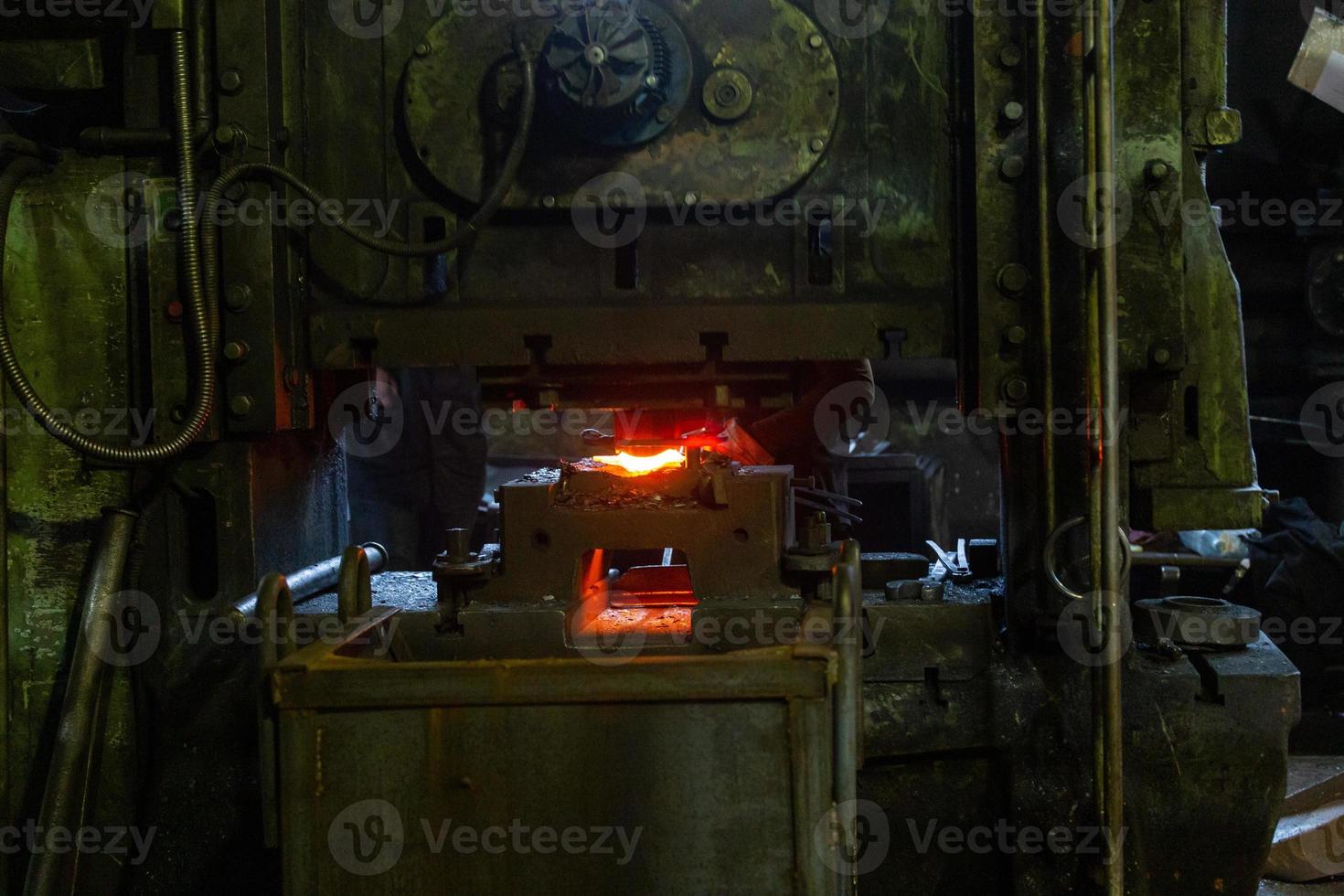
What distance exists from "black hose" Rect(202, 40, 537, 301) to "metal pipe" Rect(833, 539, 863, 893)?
3.67 ft

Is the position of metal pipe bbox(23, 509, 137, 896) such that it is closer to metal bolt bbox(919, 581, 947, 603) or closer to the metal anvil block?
the metal anvil block

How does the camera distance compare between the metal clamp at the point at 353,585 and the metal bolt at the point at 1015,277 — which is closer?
the metal clamp at the point at 353,585

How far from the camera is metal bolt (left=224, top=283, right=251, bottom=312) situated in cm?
225

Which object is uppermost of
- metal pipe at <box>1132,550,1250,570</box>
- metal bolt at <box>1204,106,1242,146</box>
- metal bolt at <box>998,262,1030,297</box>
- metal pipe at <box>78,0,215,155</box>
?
metal pipe at <box>78,0,215,155</box>

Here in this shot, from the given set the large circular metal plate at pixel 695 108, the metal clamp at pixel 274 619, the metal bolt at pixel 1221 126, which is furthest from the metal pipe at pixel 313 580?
the metal bolt at pixel 1221 126

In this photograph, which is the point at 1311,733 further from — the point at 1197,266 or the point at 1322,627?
the point at 1197,266

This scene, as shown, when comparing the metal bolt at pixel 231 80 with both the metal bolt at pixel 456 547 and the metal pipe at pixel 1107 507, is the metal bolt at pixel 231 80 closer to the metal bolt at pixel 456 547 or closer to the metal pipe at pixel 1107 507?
the metal bolt at pixel 456 547

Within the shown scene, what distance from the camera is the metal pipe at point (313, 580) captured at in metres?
2.29

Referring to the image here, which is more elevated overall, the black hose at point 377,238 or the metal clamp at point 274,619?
the black hose at point 377,238

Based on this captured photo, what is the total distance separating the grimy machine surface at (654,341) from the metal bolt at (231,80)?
0.03 m

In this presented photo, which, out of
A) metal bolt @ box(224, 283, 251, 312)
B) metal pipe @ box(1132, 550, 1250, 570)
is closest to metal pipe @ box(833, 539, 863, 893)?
metal bolt @ box(224, 283, 251, 312)

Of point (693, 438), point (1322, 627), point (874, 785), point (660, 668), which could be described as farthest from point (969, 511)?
point (660, 668)

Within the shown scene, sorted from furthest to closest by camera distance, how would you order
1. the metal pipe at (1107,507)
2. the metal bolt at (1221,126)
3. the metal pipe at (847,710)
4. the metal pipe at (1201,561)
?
the metal pipe at (1201,561), the metal bolt at (1221,126), the metal pipe at (1107,507), the metal pipe at (847,710)

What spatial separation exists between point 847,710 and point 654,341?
105 cm
